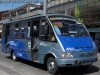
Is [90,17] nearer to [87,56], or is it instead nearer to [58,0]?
[58,0]

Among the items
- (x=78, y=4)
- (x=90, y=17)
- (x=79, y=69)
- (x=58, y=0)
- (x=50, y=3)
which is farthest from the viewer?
(x=50, y=3)

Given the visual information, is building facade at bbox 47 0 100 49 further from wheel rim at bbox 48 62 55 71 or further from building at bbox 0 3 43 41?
wheel rim at bbox 48 62 55 71

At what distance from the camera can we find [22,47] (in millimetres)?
12570

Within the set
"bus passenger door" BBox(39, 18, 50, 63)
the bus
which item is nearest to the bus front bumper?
the bus

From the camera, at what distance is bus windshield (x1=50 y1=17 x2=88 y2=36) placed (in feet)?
31.4

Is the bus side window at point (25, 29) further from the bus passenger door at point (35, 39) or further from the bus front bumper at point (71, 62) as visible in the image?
the bus front bumper at point (71, 62)

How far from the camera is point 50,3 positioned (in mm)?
35500

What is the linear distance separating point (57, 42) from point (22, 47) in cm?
391

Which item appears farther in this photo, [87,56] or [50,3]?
[50,3]

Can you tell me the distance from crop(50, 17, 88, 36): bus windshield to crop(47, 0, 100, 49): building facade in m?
14.4

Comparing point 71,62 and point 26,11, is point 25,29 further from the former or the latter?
point 26,11

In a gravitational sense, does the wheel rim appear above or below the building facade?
below

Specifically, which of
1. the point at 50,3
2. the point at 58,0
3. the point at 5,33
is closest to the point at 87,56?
the point at 5,33

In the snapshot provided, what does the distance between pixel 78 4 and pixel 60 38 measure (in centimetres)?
1956
